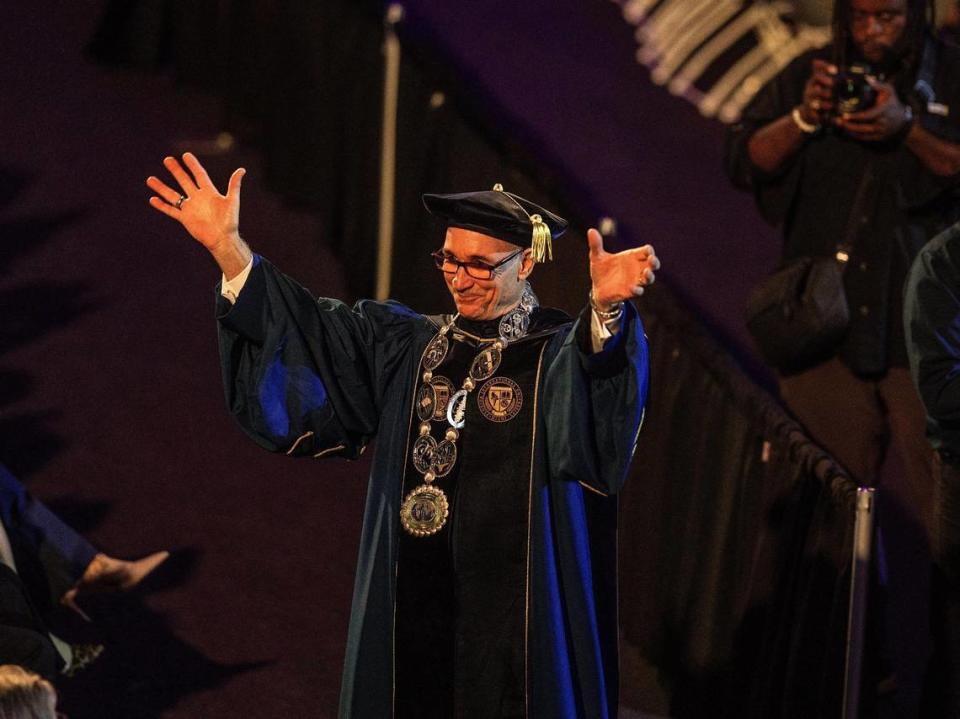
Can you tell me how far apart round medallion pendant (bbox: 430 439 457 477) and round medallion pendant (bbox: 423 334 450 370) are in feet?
0.66

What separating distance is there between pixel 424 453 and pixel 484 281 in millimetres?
436

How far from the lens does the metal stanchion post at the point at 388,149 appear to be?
736cm

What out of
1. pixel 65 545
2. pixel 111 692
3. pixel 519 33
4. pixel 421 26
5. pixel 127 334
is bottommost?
pixel 111 692

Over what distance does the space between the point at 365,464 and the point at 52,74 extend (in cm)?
337

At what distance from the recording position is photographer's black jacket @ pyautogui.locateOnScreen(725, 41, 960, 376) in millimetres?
5863

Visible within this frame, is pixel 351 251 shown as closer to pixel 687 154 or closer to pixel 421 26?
pixel 421 26

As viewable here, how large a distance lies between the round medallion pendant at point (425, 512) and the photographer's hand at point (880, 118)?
2.47m

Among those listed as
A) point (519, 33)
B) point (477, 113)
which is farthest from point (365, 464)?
point (519, 33)

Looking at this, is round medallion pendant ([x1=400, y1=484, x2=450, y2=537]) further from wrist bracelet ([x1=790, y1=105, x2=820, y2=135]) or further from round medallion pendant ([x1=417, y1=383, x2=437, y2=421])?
wrist bracelet ([x1=790, y1=105, x2=820, y2=135])

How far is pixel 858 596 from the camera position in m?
4.59

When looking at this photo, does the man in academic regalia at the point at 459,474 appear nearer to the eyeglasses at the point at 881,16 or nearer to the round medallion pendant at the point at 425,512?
the round medallion pendant at the point at 425,512

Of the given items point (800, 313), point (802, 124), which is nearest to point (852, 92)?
point (802, 124)

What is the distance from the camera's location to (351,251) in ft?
26.0

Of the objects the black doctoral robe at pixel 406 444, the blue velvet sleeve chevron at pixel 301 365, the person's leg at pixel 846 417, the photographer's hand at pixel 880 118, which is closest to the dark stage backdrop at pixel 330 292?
the person's leg at pixel 846 417
